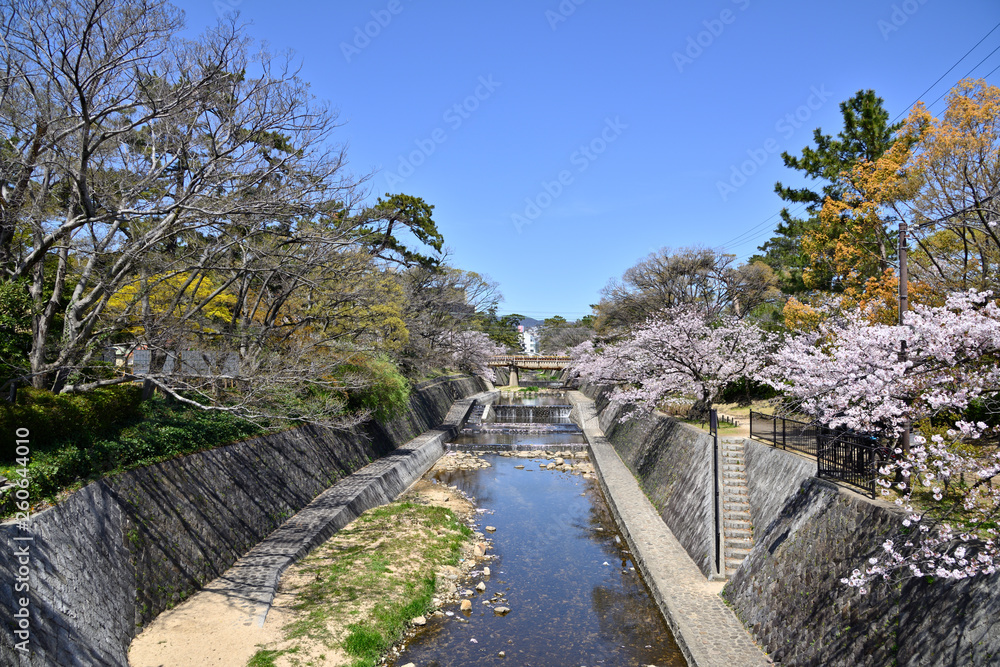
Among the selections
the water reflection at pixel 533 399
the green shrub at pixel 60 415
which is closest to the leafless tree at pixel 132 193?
the green shrub at pixel 60 415

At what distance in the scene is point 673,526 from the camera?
616 inches

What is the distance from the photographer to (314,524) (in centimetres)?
1504

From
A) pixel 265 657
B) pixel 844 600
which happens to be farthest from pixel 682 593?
pixel 265 657

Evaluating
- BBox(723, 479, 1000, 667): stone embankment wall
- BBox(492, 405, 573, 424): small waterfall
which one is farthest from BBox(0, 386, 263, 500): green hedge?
BBox(492, 405, 573, 424): small waterfall

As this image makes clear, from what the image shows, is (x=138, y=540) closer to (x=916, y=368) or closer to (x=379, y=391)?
(x=916, y=368)

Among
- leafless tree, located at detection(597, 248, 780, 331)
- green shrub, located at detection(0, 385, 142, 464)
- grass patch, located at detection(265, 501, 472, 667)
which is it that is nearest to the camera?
green shrub, located at detection(0, 385, 142, 464)

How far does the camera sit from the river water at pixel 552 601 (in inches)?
414

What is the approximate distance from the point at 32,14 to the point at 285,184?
17.7ft

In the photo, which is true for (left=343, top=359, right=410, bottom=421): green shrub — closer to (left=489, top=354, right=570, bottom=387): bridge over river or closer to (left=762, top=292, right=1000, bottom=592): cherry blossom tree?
(left=762, top=292, right=1000, bottom=592): cherry blossom tree

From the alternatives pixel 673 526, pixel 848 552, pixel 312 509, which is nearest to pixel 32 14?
pixel 312 509

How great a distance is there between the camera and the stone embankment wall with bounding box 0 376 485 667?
23.6 feet

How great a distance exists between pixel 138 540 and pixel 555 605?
29.3ft

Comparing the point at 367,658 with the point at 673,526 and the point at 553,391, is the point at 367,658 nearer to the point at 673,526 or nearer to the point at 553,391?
the point at 673,526

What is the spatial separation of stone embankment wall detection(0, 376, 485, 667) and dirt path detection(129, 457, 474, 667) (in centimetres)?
31
